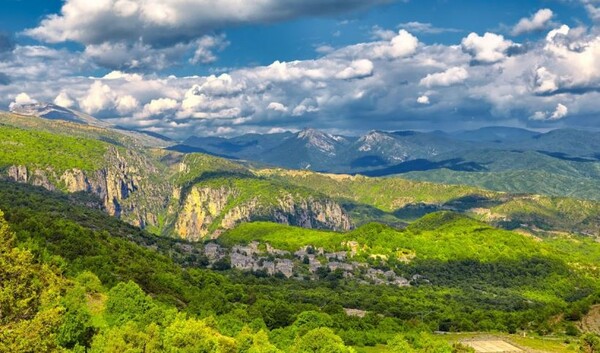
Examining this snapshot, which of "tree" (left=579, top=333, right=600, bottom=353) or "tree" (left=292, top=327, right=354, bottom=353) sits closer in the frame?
"tree" (left=292, top=327, right=354, bottom=353)

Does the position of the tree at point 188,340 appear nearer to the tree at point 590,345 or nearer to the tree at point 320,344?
the tree at point 320,344

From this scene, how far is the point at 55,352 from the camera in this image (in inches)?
2245

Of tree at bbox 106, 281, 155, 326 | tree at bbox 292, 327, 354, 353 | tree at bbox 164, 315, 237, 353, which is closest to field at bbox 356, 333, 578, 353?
tree at bbox 292, 327, 354, 353

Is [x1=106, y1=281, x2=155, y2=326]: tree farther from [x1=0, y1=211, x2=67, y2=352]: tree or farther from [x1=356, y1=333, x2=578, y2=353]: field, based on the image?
[x1=356, y1=333, x2=578, y2=353]: field

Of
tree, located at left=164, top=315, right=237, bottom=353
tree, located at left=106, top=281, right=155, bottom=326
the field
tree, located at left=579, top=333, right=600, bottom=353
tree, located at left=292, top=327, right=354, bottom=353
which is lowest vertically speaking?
the field

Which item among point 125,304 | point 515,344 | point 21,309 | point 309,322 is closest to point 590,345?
point 515,344

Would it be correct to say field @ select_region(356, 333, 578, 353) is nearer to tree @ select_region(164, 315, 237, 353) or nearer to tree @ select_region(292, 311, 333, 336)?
tree @ select_region(292, 311, 333, 336)

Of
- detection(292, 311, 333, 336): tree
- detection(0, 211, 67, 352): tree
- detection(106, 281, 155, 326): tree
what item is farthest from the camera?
detection(292, 311, 333, 336): tree

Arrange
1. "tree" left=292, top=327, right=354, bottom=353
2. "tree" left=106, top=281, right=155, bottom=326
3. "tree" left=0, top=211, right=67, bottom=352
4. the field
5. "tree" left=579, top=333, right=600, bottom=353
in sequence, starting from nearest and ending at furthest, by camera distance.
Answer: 1. "tree" left=0, top=211, right=67, bottom=352
2. "tree" left=292, top=327, right=354, bottom=353
3. "tree" left=106, top=281, right=155, bottom=326
4. "tree" left=579, top=333, right=600, bottom=353
5. the field

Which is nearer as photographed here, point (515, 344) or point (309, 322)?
point (309, 322)

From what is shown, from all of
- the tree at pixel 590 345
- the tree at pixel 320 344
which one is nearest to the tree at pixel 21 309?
the tree at pixel 320 344

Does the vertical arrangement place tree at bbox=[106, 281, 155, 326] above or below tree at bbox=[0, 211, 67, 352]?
below

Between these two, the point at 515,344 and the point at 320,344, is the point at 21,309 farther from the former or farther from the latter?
the point at 515,344

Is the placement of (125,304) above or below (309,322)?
above
